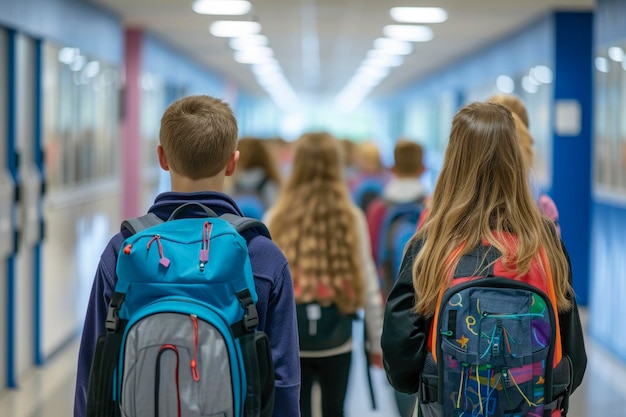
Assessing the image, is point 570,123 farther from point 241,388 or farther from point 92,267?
point 241,388

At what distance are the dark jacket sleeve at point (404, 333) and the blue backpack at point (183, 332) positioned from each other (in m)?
0.39

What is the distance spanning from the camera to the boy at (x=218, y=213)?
84.4 inches

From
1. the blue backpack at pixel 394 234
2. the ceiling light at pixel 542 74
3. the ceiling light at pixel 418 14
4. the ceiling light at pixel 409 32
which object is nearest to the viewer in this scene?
the blue backpack at pixel 394 234

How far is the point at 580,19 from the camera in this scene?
28.8 ft

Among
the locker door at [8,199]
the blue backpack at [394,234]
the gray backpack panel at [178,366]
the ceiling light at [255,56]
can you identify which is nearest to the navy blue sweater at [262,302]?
the gray backpack panel at [178,366]

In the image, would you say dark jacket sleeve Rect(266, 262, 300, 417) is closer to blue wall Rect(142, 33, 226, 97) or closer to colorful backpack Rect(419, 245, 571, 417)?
colorful backpack Rect(419, 245, 571, 417)

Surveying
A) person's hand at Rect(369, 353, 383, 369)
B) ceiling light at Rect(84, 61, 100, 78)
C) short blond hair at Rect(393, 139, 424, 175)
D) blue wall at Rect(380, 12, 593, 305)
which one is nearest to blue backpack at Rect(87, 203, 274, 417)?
person's hand at Rect(369, 353, 383, 369)

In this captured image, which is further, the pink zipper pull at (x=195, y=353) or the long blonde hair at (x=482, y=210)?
the long blonde hair at (x=482, y=210)

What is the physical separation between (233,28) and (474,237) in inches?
329

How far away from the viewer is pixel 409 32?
35.0 feet

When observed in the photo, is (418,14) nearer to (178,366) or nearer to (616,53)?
(616,53)

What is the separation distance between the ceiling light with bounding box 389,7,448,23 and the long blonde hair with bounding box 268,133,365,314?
16.2 ft

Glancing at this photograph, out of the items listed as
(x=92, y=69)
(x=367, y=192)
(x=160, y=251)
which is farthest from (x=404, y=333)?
(x=92, y=69)

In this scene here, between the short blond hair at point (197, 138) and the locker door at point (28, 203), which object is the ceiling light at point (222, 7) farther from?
the short blond hair at point (197, 138)
